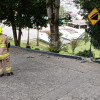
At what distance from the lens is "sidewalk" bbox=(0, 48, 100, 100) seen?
4684mm

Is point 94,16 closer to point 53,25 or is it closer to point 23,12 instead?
point 53,25

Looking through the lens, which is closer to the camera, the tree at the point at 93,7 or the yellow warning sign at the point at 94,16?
the yellow warning sign at the point at 94,16

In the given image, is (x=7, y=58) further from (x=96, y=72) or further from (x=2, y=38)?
(x=96, y=72)

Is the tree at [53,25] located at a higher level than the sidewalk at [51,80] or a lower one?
higher

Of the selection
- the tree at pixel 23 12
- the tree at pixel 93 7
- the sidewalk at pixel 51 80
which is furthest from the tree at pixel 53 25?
the sidewalk at pixel 51 80

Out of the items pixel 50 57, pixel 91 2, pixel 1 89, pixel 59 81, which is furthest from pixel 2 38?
pixel 91 2

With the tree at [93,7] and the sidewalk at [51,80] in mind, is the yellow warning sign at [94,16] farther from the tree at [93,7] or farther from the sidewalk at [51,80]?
the tree at [93,7]

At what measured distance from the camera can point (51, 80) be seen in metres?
5.76

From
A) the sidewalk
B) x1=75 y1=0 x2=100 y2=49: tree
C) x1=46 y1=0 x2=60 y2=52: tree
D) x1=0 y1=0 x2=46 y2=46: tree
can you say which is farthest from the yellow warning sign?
x1=0 y1=0 x2=46 y2=46: tree

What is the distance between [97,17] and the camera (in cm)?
763

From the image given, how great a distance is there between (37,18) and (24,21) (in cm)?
111

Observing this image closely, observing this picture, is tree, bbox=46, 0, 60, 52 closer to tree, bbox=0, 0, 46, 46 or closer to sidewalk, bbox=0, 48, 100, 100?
tree, bbox=0, 0, 46, 46

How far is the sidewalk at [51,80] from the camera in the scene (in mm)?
4684

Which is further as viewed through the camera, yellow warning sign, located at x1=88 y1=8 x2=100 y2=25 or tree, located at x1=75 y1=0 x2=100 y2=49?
tree, located at x1=75 y1=0 x2=100 y2=49
